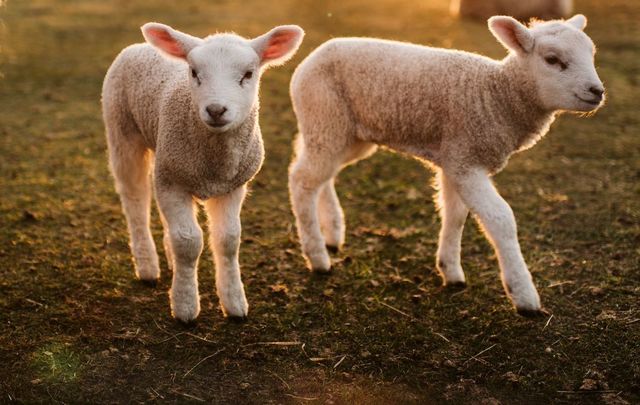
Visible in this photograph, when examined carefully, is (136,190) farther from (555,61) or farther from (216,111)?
(555,61)

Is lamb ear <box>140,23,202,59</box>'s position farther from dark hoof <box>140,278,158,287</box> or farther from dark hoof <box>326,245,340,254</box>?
dark hoof <box>326,245,340,254</box>


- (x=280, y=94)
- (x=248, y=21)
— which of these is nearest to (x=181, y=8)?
(x=248, y=21)

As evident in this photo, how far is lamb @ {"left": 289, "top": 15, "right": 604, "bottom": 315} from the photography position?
176 inches

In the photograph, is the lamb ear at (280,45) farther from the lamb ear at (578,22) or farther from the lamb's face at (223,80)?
the lamb ear at (578,22)

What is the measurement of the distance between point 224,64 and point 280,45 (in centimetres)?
49

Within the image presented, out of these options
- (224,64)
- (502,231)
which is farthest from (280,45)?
(502,231)

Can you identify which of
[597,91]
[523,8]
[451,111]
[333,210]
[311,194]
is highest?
[597,91]

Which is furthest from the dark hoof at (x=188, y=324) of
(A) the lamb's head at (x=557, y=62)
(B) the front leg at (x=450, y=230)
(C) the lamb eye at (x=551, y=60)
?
(C) the lamb eye at (x=551, y=60)

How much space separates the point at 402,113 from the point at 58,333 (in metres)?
2.58

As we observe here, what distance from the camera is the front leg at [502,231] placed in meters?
4.46

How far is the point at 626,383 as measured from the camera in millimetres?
4055

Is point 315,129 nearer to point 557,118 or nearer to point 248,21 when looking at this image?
point 557,118

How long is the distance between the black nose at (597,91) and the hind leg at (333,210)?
1.66 metres

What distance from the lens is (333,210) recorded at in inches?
223
